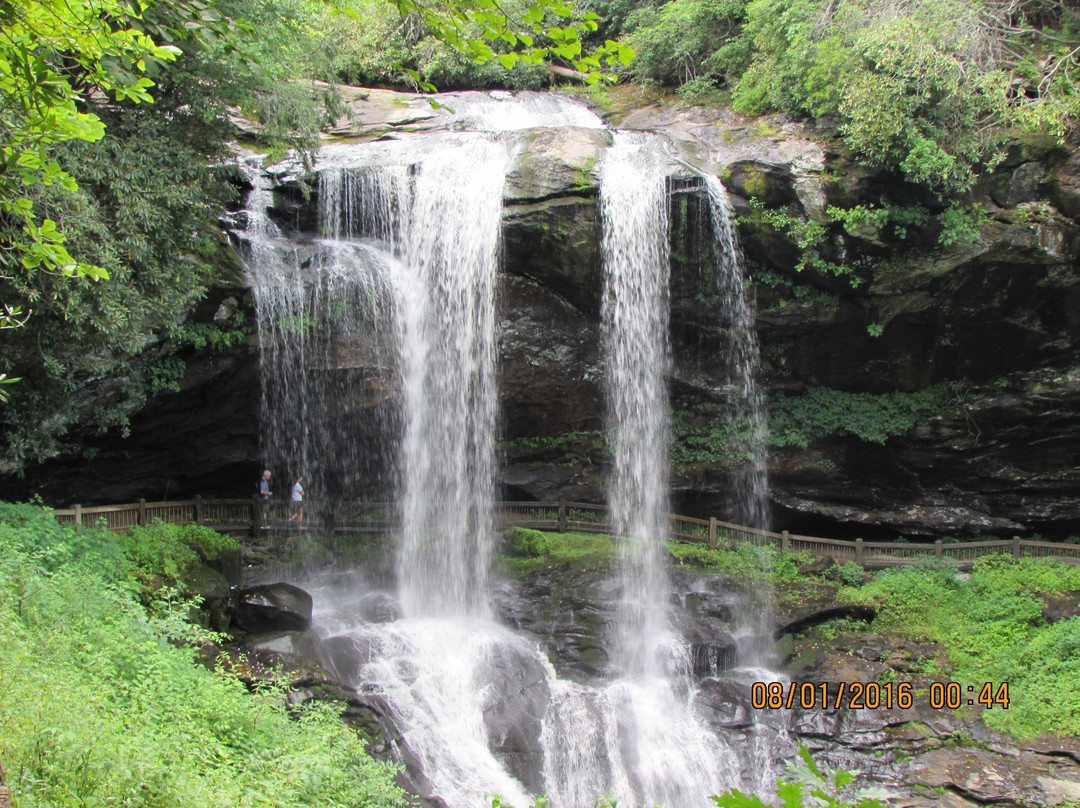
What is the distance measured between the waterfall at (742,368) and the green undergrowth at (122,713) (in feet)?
33.1

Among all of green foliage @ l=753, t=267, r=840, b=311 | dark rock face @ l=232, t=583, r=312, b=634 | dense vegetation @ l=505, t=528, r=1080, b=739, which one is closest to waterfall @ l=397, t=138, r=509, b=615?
dense vegetation @ l=505, t=528, r=1080, b=739

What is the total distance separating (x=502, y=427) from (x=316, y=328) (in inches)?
166

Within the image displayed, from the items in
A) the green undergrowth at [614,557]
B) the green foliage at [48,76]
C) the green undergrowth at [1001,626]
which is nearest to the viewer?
the green foliage at [48,76]

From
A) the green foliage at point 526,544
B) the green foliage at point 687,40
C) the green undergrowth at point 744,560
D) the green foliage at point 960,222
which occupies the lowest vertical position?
the green undergrowth at point 744,560

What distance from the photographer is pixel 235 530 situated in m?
13.8

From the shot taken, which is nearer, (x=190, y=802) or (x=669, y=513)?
(x=190, y=802)

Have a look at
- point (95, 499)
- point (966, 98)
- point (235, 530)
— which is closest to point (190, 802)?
point (235, 530)

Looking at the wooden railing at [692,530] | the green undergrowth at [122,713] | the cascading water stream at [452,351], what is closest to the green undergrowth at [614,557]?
the wooden railing at [692,530]

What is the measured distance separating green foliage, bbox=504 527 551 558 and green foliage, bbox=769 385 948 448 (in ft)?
17.0

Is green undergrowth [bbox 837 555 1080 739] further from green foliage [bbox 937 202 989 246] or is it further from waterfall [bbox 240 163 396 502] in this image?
waterfall [bbox 240 163 396 502]

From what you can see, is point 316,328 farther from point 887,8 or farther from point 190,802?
point 887,8

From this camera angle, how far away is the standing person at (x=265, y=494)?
1384 centimetres
